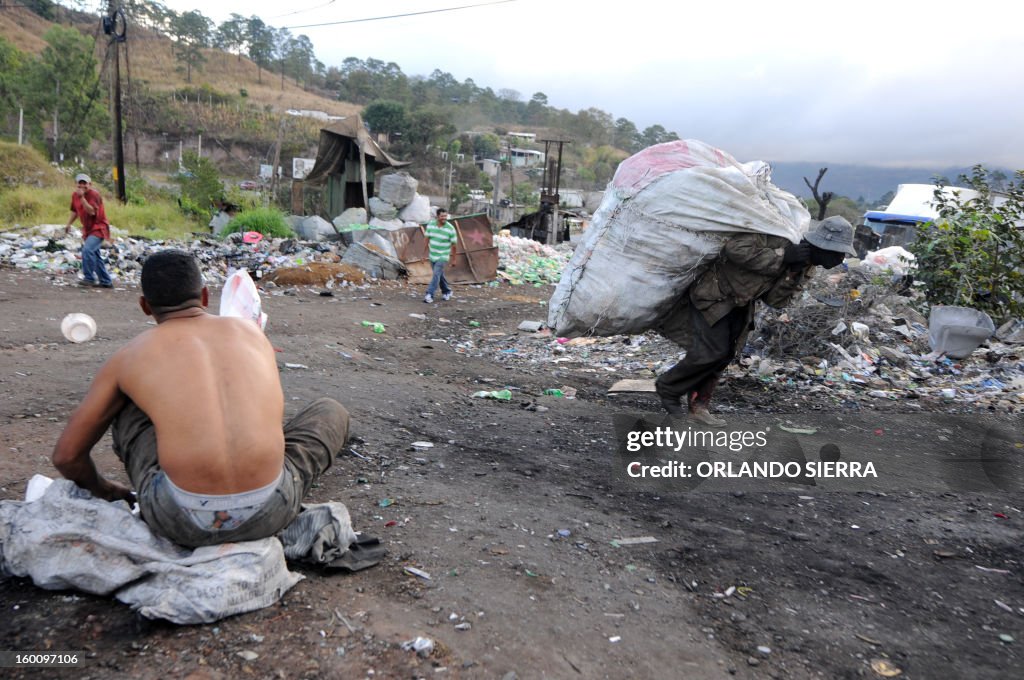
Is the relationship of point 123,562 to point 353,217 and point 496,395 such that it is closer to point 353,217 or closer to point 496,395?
point 496,395

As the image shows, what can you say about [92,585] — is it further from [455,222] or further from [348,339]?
[455,222]

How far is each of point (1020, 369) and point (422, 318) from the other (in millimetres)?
6509

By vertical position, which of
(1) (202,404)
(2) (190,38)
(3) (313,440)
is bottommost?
(3) (313,440)

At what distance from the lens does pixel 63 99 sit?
31.0 meters

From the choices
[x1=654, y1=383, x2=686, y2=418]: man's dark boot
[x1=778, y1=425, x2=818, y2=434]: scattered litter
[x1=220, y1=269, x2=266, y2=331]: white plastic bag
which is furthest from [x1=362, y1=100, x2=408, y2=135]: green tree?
[x1=220, y1=269, x2=266, y2=331]: white plastic bag

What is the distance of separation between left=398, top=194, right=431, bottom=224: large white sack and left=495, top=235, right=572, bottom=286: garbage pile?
85.7 inches

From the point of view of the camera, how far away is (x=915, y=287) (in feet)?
28.1

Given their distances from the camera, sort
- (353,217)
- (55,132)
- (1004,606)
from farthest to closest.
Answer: (55,132) < (353,217) < (1004,606)

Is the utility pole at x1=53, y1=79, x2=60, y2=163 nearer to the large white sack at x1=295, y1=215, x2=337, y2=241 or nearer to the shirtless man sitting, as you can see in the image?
the large white sack at x1=295, y1=215, x2=337, y2=241

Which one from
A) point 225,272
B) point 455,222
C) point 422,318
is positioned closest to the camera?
point 422,318

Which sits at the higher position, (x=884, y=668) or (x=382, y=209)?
(x=382, y=209)

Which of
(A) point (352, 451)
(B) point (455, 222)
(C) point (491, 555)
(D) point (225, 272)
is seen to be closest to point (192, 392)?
(C) point (491, 555)

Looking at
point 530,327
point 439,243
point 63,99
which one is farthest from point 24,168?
point 63,99

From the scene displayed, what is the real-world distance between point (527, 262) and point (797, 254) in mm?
11682
